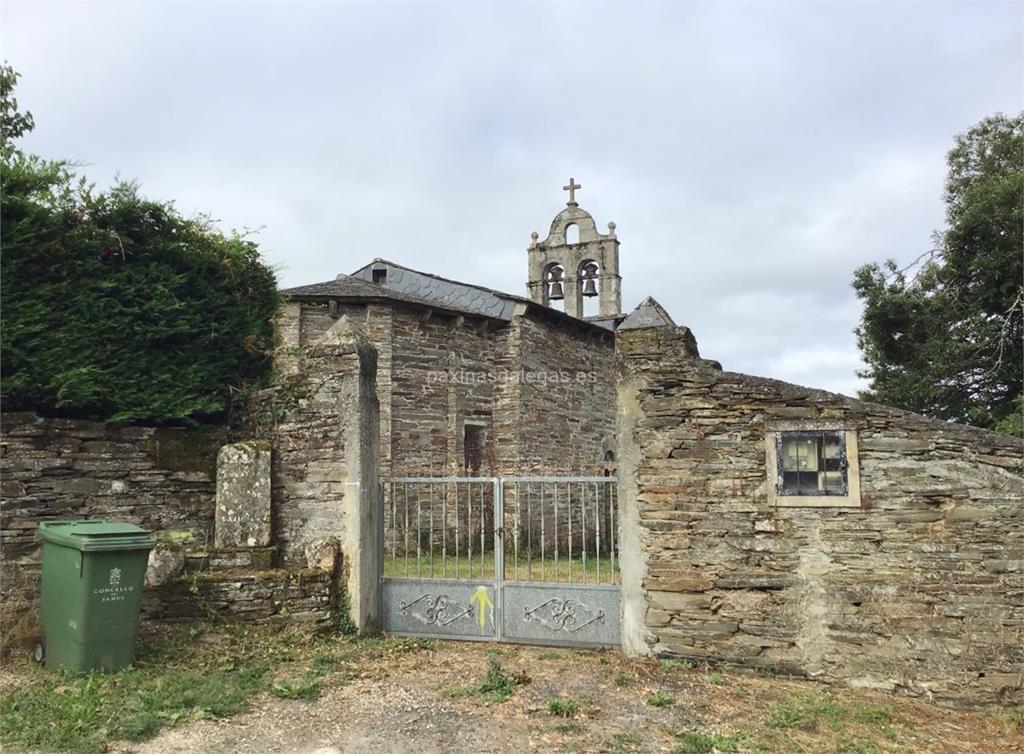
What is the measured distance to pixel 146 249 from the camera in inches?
294

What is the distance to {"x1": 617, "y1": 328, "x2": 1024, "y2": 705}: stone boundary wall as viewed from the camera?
5641 millimetres

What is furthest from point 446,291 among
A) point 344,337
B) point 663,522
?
point 663,522

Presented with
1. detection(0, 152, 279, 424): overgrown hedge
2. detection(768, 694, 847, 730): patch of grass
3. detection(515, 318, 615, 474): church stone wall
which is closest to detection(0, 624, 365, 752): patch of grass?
detection(0, 152, 279, 424): overgrown hedge

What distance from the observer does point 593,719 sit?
516 cm

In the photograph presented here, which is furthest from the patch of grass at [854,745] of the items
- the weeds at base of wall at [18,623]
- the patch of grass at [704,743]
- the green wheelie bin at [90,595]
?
the weeds at base of wall at [18,623]

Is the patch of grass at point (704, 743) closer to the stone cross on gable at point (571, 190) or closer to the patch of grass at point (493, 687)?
the patch of grass at point (493, 687)

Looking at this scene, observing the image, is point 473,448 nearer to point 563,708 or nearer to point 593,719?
point 563,708

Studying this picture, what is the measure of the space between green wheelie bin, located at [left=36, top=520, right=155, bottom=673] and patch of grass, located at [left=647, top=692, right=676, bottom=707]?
4.10 metres

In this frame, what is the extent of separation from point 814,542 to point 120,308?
21.9 feet

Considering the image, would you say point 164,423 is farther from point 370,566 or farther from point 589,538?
point 589,538

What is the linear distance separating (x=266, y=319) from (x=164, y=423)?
1.60 metres

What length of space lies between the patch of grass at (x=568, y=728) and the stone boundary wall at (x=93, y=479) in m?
4.34

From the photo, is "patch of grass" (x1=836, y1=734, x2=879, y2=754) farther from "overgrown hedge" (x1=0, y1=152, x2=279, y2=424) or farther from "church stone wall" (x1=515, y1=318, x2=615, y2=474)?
"church stone wall" (x1=515, y1=318, x2=615, y2=474)

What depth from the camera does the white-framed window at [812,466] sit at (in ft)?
19.7
